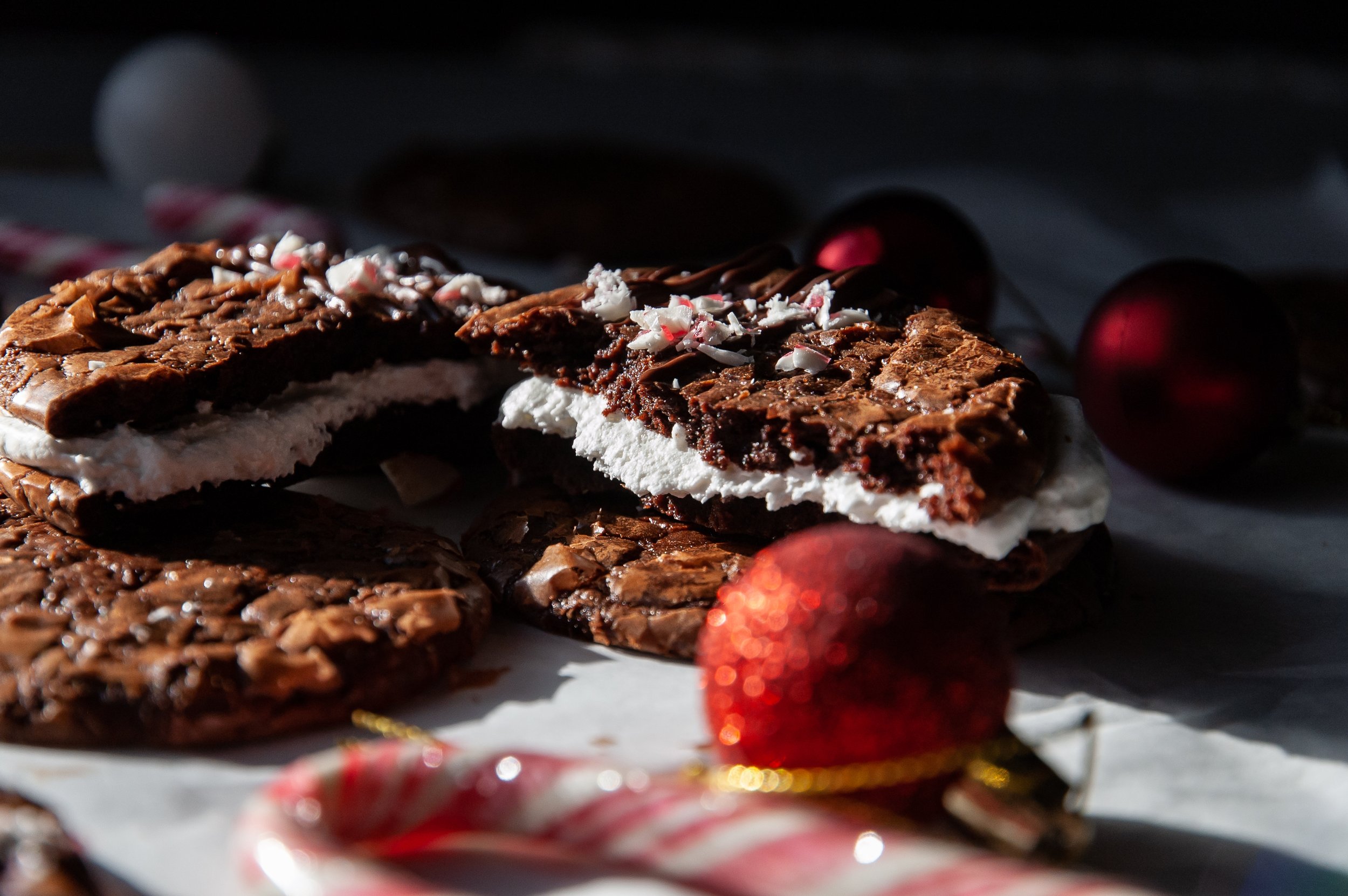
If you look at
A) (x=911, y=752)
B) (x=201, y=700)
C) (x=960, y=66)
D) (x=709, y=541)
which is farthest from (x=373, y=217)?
(x=960, y=66)

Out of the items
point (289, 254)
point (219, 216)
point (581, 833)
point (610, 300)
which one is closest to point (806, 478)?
point (610, 300)

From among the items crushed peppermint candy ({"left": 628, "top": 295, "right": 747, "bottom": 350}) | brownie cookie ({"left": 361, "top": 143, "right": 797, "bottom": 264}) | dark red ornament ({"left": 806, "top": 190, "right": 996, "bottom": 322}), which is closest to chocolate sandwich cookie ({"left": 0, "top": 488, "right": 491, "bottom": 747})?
crushed peppermint candy ({"left": 628, "top": 295, "right": 747, "bottom": 350})

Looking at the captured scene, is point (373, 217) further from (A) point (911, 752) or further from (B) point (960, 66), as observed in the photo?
(B) point (960, 66)

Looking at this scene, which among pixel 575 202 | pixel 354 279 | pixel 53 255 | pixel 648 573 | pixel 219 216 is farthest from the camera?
pixel 575 202

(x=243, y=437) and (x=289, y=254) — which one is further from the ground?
(x=289, y=254)

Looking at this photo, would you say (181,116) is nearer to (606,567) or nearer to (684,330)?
(684,330)

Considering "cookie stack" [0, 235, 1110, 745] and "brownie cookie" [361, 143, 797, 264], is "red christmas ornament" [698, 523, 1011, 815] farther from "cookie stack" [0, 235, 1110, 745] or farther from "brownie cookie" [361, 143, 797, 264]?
"brownie cookie" [361, 143, 797, 264]
